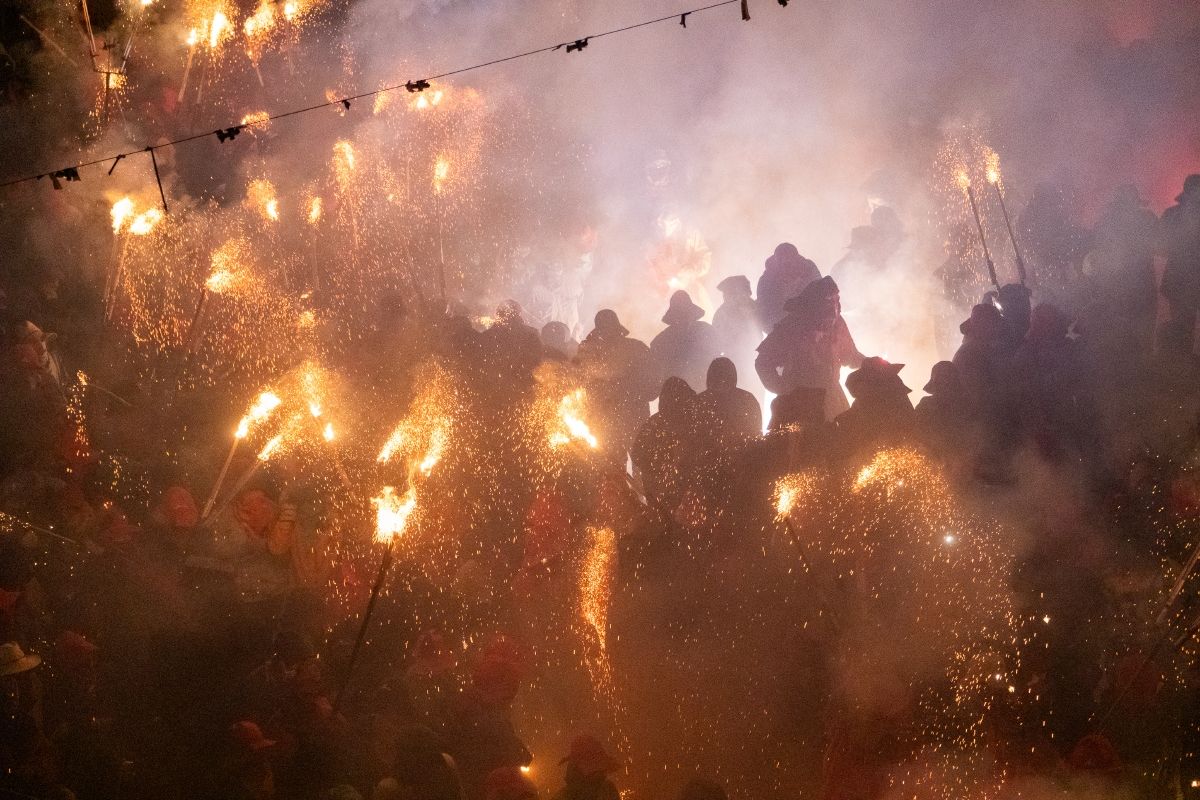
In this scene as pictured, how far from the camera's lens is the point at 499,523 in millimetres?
13812

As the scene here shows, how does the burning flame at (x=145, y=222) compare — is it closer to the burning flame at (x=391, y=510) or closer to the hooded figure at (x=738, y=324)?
the burning flame at (x=391, y=510)

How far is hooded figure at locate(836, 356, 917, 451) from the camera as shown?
13.4 metres

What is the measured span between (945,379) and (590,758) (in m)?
8.74

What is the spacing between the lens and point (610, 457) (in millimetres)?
15211

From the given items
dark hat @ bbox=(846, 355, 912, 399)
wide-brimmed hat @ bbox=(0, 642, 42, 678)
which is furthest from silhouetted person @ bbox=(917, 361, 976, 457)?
wide-brimmed hat @ bbox=(0, 642, 42, 678)

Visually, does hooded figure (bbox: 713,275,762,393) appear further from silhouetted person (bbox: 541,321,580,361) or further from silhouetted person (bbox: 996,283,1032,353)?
silhouetted person (bbox: 996,283,1032,353)

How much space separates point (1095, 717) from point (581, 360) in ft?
33.9

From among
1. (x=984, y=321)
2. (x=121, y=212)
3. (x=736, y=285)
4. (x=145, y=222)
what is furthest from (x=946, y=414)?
(x=121, y=212)

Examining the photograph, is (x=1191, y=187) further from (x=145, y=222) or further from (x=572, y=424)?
(x=145, y=222)

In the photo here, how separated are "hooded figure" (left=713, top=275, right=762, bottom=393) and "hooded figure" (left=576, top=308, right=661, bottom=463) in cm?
281

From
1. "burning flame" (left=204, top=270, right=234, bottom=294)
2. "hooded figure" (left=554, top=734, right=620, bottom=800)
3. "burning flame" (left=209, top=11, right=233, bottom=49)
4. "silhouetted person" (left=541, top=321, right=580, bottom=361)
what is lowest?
"hooded figure" (left=554, top=734, right=620, bottom=800)

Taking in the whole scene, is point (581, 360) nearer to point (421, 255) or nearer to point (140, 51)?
point (421, 255)

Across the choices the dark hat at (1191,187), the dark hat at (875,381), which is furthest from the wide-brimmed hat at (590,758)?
the dark hat at (1191,187)

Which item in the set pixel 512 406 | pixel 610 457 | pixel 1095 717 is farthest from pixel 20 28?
pixel 1095 717
